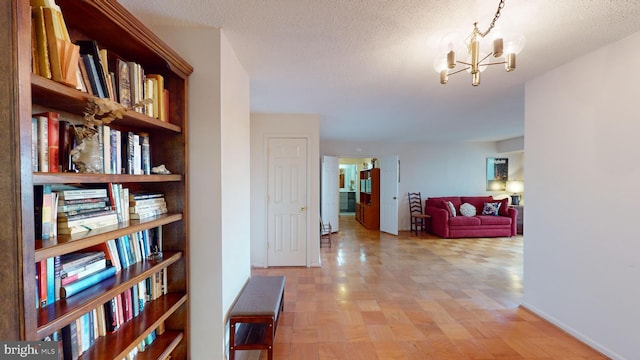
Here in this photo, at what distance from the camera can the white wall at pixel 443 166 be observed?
23.9ft

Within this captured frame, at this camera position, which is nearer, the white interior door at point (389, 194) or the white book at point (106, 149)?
the white book at point (106, 149)

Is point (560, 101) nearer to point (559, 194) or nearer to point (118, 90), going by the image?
point (559, 194)

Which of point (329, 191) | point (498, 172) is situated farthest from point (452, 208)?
point (329, 191)

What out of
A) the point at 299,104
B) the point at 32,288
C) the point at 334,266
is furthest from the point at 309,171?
the point at 32,288

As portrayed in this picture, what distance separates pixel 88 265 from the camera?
3.81 ft

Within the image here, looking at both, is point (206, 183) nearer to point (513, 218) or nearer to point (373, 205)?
point (373, 205)

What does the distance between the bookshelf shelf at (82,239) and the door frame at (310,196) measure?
2.60 m

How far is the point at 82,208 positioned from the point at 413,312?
2.81m

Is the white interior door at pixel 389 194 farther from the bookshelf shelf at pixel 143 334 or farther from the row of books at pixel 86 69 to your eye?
the row of books at pixel 86 69

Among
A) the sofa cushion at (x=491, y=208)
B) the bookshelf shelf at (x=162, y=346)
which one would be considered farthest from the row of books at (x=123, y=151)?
the sofa cushion at (x=491, y=208)

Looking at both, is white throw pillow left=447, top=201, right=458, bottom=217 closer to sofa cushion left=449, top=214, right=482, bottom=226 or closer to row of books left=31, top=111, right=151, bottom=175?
sofa cushion left=449, top=214, right=482, bottom=226

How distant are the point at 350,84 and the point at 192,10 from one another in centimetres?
160

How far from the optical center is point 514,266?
162 inches

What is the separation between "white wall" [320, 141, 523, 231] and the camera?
7.28 m
